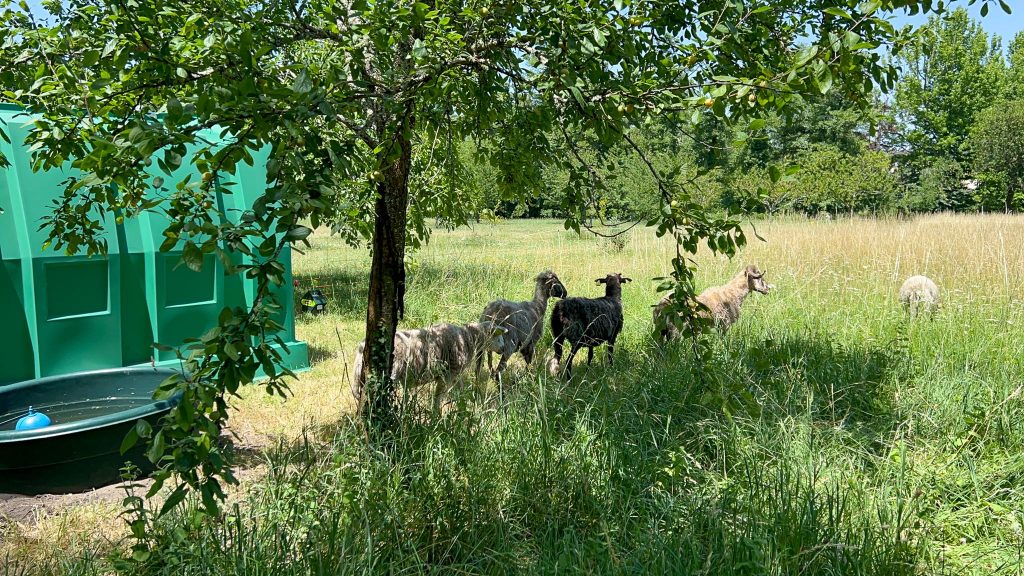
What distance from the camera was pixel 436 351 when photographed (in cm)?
560

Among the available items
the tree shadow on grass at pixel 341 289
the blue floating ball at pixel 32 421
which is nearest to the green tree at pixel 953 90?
the tree shadow on grass at pixel 341 289

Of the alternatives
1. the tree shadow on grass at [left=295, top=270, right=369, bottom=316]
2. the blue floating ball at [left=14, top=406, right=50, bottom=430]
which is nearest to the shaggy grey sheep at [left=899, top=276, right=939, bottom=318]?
the tree shadow on grass at [left=295, top=270, right=369, bottom=316]

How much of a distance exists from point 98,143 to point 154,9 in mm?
1601

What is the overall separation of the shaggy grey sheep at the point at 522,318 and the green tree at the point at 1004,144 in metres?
43.0

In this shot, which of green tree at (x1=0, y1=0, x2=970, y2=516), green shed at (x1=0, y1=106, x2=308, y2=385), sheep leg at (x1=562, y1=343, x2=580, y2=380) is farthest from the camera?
sheep leg at (x1=562, y1=343, x2=580, y2=380)

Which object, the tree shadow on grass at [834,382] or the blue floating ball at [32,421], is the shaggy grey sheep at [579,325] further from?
the blue floating ball at [32,421]

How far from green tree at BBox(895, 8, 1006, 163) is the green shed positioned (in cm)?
5042

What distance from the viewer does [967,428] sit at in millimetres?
4477

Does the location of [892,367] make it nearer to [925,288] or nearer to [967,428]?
[967,428]

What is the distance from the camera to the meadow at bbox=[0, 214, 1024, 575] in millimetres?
2988

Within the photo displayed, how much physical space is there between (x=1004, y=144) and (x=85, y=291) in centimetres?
4792

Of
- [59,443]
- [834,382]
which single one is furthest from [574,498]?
[59,443]

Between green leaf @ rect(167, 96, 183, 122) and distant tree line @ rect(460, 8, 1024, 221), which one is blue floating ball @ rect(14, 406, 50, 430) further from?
distant tree line @ rect(460, 8, 1024, 221)

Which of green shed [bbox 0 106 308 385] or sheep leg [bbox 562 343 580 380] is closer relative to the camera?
green shed [bbox 0 106 308 385]
